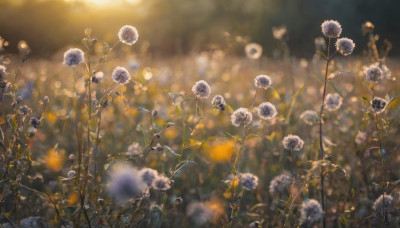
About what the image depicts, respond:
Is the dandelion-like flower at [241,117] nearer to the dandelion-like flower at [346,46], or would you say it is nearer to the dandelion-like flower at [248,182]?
the dandelion-like flower at [248,182]

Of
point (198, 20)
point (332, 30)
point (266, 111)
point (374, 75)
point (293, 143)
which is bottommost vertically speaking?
point (293, 143)

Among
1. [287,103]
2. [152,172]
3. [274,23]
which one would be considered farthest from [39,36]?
[152,172]

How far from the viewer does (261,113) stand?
1721 mm

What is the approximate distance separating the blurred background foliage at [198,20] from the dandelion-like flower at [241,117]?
13.2 meters

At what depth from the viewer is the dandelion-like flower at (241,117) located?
1.60 meters

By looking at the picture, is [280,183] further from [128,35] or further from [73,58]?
[73,58]

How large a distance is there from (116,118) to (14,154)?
1.97 m

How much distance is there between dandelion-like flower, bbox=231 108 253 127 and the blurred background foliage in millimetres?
13180

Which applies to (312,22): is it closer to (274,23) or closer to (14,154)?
(274,23)

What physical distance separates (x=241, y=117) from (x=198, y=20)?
57.2ft

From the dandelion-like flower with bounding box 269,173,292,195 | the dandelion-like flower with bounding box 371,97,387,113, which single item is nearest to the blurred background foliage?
the dandelion-like flower with bounding box 269,173,292,195

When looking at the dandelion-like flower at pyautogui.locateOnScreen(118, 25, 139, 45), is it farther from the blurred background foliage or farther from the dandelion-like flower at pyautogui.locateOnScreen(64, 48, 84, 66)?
the blurred background foliage

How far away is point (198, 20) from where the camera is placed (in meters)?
18.4

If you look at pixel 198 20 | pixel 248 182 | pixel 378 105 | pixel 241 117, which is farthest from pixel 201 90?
pixel 198 20
